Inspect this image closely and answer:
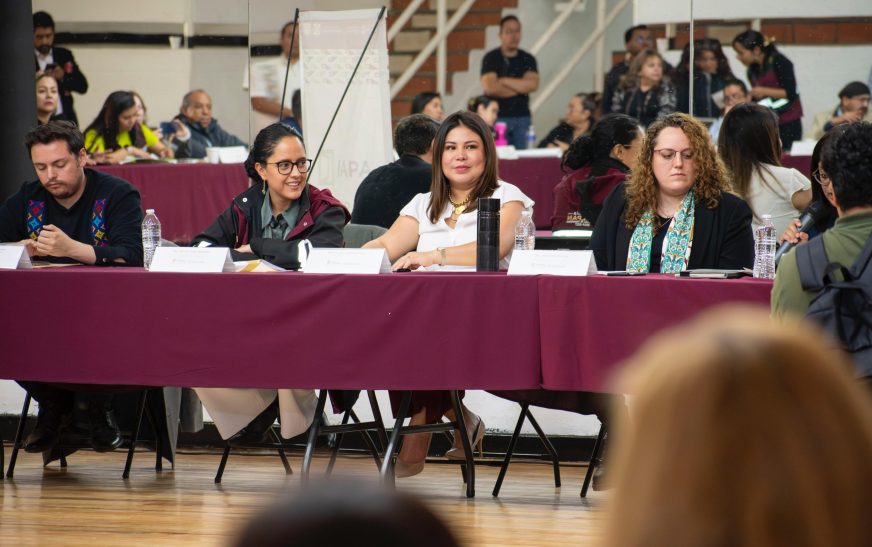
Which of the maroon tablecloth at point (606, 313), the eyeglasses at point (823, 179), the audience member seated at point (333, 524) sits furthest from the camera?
the maroon tablecloth at point (606, 313)

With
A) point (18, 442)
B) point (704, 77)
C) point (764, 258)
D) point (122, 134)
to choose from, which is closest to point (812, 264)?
point (764, 258)

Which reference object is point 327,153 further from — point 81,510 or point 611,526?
point 611,526

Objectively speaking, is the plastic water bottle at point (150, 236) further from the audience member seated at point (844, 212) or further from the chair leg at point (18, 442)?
the audience member seated at point (844, 212)

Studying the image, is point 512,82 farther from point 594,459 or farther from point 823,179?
point 823,179

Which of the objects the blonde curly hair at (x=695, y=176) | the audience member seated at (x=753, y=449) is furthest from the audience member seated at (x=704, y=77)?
the audience member seated at (x=753, y=449)

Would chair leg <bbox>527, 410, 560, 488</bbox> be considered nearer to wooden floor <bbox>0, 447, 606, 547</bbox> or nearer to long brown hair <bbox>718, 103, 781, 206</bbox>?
wooden floor <bbox>0, 447, 606, 547</bbox>

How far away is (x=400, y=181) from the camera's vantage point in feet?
17.8

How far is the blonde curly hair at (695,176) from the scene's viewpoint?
3.77 m

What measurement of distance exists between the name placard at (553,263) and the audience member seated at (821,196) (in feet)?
2.01

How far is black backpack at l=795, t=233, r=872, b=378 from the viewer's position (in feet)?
8.32

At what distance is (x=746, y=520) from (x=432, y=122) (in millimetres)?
5032

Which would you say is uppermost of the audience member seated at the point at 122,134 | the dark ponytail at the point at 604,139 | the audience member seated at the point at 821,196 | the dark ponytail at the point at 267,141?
the audience member seated at the point at 122,134

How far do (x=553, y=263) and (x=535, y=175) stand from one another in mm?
4809

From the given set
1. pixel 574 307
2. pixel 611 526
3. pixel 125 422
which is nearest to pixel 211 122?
pixel 125 422
